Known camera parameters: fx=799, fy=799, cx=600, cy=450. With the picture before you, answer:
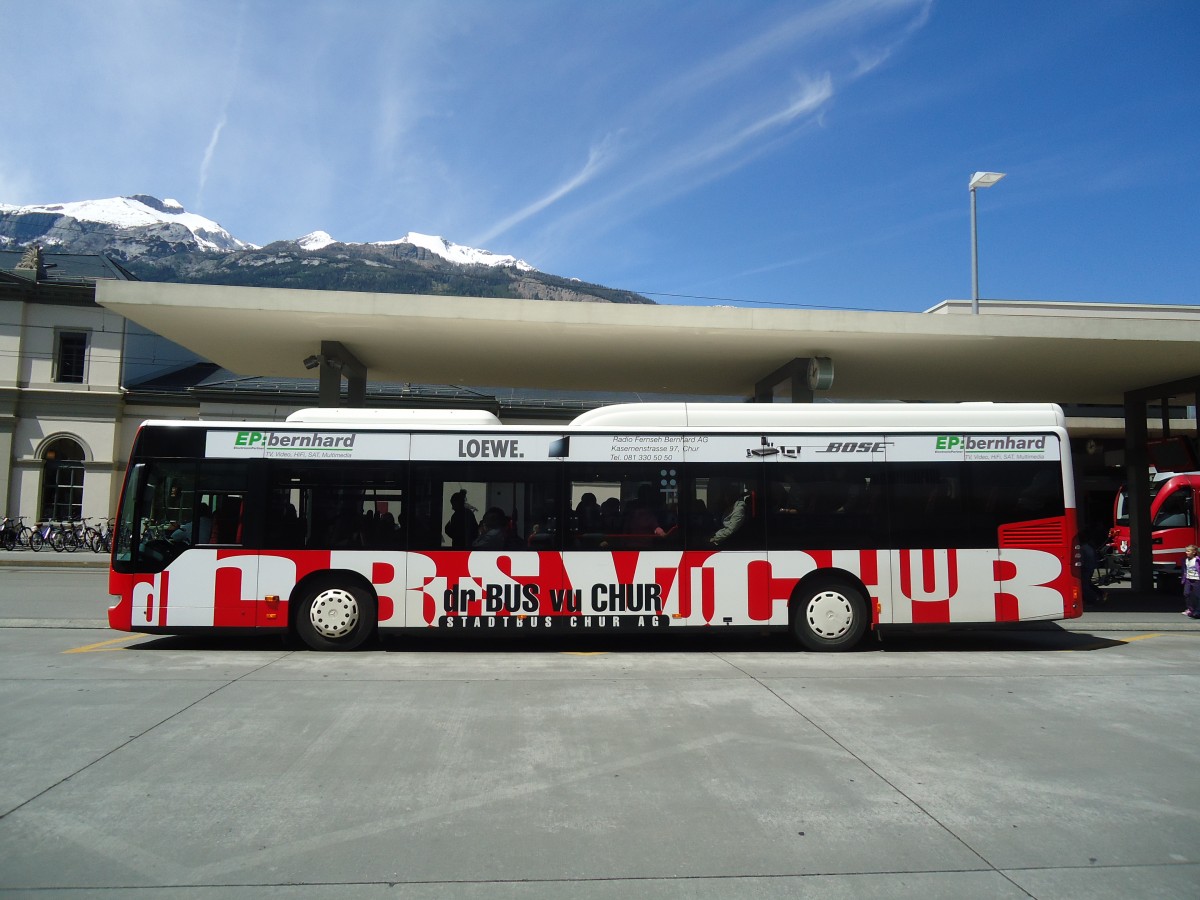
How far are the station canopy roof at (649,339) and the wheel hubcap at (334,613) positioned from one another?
5.91 metres

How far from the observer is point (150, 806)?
4688 mm

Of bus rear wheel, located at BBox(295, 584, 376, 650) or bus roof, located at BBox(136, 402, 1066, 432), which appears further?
bus roof, located at BBox(136, 402, 1066, 432)

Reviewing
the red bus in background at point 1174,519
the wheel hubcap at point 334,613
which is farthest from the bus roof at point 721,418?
the red bus in background at point 1174,519

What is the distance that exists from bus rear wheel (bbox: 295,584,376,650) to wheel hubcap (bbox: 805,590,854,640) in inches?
224

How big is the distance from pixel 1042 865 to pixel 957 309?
28316 millimetres

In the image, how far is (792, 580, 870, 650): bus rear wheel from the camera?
34.2 ft

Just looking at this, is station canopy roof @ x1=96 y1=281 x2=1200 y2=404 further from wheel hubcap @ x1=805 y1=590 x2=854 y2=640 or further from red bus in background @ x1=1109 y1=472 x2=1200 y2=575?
wheel hubcap @ x1=805 y1=590 x2=854 y2=640

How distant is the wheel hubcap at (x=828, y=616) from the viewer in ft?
34.3

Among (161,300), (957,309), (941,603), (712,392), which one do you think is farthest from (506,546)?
(957,309)

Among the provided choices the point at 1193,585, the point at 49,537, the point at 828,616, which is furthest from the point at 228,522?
the point at 49,537

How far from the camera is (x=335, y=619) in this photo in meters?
10.2

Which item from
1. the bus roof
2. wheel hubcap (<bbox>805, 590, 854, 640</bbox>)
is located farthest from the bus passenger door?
the bus roof

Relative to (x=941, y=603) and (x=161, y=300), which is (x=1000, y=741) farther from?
(x=161, y=300)

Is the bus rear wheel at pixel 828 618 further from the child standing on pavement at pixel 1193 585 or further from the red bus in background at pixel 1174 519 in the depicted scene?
the red bus in background at pixel 1174 519
